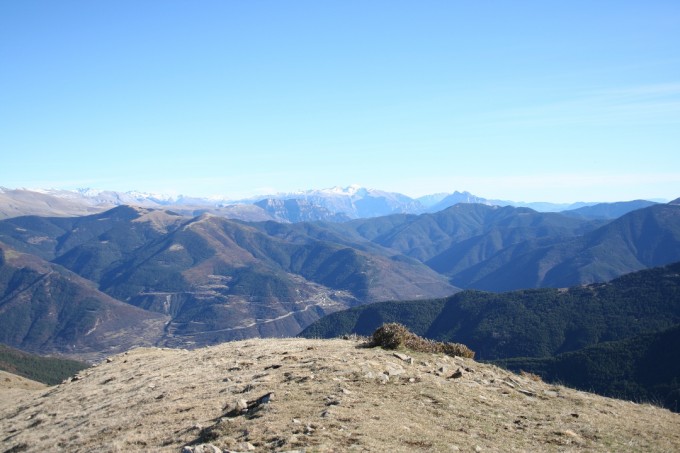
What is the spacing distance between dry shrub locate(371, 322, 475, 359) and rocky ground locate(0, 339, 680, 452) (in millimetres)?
992

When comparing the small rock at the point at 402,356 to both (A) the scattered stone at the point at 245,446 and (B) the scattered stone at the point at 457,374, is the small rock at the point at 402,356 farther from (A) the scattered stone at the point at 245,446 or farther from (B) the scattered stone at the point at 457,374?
(A) the scattered stone at the point at 245,446

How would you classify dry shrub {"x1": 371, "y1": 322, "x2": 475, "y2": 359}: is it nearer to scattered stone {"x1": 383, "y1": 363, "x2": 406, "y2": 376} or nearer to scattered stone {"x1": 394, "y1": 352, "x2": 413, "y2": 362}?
scattered stone {"x1": 394, "y1": 352, "x2": 413, "y2": 362}

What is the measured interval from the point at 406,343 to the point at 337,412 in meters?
12.7

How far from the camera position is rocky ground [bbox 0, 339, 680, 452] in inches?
656

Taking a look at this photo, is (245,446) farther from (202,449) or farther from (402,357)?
(402,357)

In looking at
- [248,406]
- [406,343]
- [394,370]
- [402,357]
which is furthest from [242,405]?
[406,343]

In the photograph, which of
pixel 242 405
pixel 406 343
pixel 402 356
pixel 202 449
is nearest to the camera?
pixel 202 449

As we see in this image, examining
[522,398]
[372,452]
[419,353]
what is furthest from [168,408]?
[522,398]

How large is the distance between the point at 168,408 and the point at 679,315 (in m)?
231

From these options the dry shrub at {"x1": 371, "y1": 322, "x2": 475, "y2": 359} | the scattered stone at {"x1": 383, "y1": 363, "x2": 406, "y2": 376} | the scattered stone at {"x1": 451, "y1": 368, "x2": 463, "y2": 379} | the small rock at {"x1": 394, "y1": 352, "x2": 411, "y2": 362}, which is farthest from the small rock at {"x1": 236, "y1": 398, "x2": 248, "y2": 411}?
the dry shrub at {"x1": 371, "y1": 322, "x2": 475, "y2": 359}

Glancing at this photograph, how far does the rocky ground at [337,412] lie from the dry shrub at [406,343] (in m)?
0.99

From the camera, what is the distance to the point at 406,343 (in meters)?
30.1

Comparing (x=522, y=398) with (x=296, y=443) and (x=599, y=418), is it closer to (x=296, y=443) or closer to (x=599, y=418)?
(x=599, y=418)

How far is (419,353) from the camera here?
28984 millimetres
